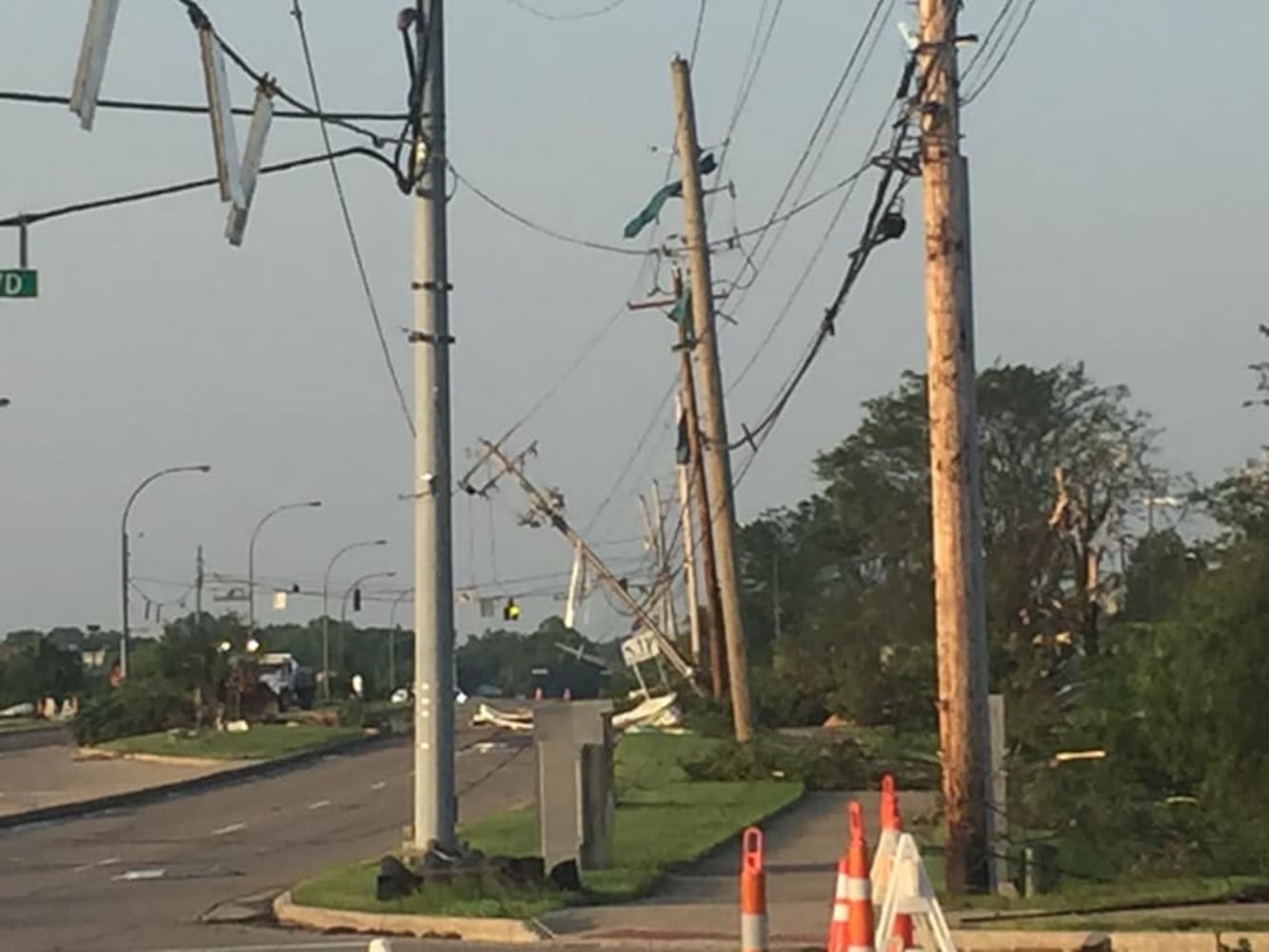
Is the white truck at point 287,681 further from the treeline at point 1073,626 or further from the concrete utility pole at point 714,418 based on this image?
the concrete utility pole at point 714,418

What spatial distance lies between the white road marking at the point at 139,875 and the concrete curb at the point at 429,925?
234 inches

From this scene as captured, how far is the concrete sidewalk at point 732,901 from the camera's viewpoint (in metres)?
17.8

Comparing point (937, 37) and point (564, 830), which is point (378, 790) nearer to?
point (564, 830)

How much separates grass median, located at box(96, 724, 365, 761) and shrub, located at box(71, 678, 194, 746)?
82 cm

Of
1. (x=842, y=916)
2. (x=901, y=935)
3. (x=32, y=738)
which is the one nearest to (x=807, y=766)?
(x=901, y=935)

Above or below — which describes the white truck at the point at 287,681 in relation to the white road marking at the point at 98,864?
above

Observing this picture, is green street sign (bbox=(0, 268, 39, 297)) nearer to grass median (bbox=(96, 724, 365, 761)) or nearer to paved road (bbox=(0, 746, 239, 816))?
paved road (bbox=(0, 746, 239, 816))

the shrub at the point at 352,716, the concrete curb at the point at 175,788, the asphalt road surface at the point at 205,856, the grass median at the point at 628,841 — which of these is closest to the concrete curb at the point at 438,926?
the grass median at the point at 628,841

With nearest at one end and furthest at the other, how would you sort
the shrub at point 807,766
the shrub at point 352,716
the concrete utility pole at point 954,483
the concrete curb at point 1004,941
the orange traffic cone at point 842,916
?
the orange traffic cone at point 842,916 < the concrete curb at point 1004,941 < the concrete utility pole at point 954,483 < the shrub at point 807,766 < the shrub at point 352,716

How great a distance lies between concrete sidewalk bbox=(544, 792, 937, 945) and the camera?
1783 cm

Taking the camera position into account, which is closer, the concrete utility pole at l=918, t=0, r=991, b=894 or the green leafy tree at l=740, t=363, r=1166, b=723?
the concrete utility pole at l=918, t=0, r=991, b=894

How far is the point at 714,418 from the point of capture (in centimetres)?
3962

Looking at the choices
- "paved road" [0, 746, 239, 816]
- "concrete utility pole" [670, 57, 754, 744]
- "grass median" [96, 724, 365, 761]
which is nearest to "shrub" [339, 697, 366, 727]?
"grass median" [96, 724, 365, 761]

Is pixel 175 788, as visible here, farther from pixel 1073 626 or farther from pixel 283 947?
pixel 283 947
